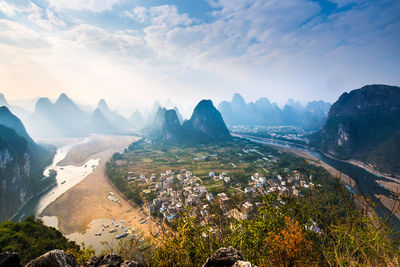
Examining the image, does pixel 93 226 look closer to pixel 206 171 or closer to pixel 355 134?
pixel 206 171

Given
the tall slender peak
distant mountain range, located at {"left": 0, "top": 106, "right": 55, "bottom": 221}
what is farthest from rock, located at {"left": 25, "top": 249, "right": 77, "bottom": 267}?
the tall slender peak

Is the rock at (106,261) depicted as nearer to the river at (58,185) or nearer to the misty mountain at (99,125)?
the river at (58,185)

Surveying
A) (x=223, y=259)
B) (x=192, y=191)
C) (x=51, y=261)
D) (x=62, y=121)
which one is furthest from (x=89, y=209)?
(x=62, y=121)

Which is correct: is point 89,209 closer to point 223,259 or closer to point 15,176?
point 15,176

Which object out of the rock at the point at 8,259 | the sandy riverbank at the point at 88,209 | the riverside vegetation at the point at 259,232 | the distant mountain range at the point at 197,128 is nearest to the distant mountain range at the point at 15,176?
the sandy riverbank at the point at 88,209

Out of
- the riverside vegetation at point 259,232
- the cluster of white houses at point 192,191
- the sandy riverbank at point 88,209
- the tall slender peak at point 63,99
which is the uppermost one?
the tall slender peak at point 63,99
